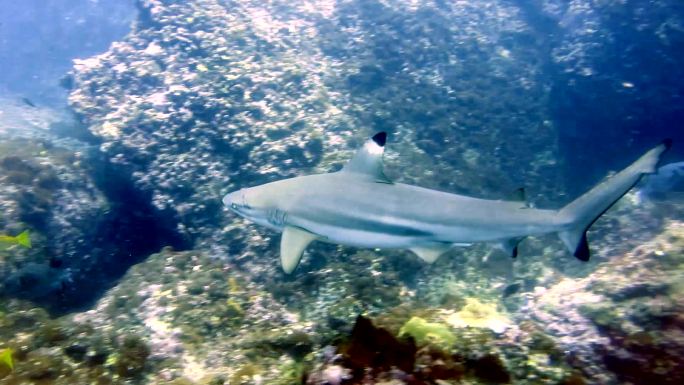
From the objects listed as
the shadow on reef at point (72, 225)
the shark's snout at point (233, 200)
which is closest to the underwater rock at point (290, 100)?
the shadow on reef at point (72, 225)

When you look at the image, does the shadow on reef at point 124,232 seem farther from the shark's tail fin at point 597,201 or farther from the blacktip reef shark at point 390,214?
the shark's tail fin at point 597,201

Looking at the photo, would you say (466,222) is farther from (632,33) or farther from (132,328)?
(632,33)

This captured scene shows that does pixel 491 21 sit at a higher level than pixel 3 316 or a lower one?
higher

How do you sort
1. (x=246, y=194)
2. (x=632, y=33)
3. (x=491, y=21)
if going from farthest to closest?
(x=491, y=21), (x=632, y=33), (x=246, y=194)

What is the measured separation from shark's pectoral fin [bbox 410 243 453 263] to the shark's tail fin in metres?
1.46

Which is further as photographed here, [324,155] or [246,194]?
[324,155]

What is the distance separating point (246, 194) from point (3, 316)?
365cm

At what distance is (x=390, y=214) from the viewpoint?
5.40 metres

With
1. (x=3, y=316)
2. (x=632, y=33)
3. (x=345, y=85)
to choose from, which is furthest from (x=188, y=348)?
(x=632, y=33)

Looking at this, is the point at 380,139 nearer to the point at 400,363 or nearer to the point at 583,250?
the point at 583,250

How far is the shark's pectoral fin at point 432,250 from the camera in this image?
555 centimetres

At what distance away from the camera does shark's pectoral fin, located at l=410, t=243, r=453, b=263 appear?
5.55 m

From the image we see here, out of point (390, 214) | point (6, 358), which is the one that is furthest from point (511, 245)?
point (6, 358)

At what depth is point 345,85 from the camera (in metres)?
11.6
